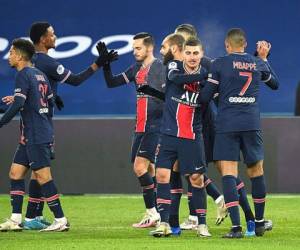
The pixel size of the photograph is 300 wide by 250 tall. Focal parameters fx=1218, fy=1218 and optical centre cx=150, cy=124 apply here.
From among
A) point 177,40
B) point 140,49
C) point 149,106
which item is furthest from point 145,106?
point 177,40

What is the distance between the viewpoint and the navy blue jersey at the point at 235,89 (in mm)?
10562

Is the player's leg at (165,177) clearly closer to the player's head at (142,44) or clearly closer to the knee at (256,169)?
the knee at (256,169)

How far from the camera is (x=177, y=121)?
1075 centimetres

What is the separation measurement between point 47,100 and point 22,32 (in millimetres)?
5363

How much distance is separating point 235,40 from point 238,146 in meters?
0.93

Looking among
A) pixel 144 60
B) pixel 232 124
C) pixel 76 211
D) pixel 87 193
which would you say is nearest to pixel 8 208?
pixel 76 211

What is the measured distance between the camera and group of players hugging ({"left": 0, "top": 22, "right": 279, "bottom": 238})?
10617 mm

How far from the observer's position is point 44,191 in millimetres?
11406

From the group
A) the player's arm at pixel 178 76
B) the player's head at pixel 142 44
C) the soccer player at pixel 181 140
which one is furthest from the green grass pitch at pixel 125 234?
the player's head at pixel 142 44

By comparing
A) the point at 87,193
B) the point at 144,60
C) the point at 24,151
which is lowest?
the point at 87,193

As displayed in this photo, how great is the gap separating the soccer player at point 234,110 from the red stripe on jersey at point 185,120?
197 mm

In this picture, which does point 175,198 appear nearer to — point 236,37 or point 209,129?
point 209,129

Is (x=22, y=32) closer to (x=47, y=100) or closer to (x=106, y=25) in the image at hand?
(x=106, y=25)

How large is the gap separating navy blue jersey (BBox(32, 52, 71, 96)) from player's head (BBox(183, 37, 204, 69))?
5.37 feet
